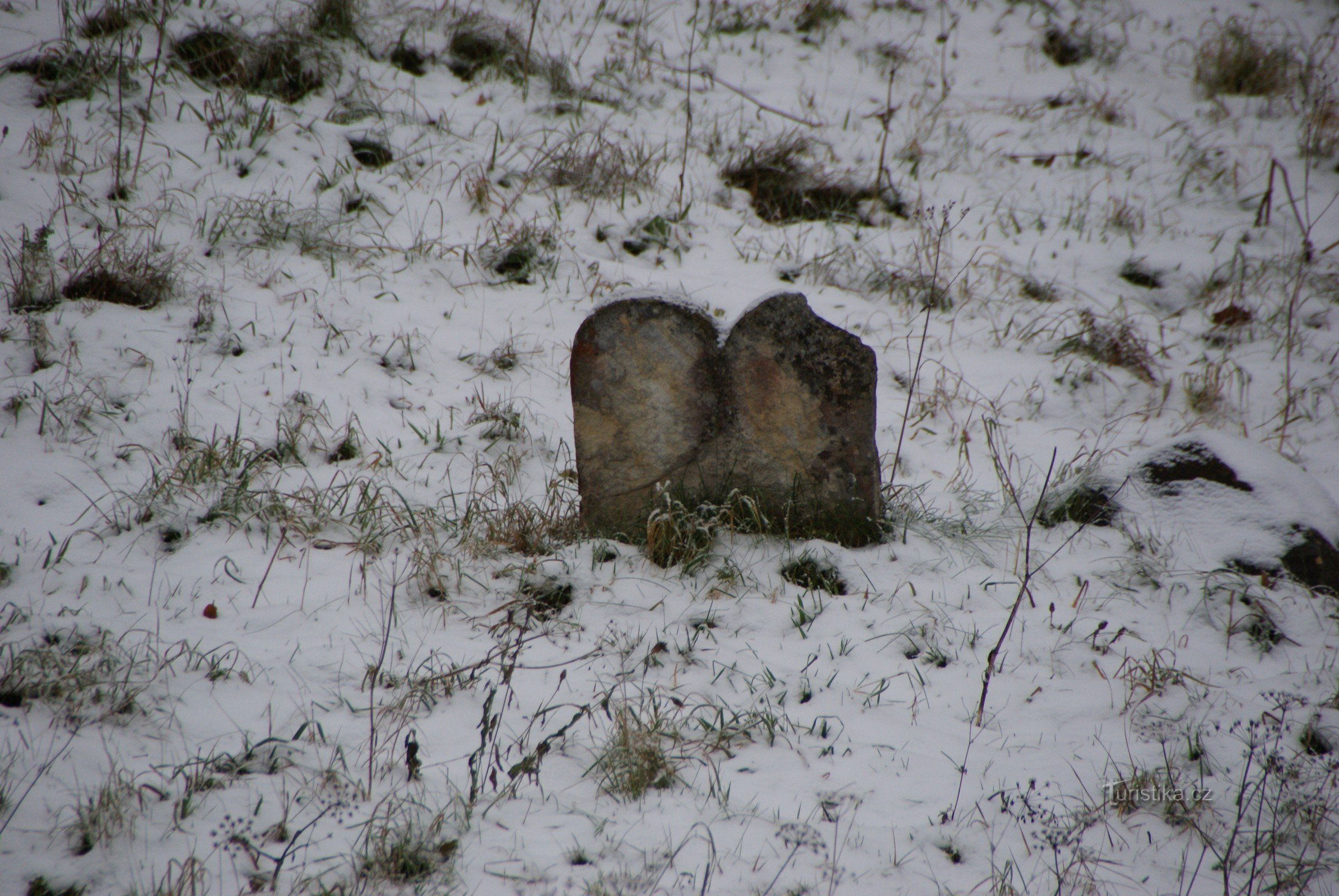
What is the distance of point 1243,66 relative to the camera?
20.5 ft

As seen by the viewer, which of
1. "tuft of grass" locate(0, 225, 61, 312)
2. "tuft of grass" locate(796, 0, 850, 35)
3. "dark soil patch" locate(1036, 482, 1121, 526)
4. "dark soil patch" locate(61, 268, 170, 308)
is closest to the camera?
"dark soil patch" locate(1036, 482, 1121, 526)

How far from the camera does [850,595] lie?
107 inches

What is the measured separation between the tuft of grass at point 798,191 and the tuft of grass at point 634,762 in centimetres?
362

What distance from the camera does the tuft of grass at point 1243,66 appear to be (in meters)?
6.19

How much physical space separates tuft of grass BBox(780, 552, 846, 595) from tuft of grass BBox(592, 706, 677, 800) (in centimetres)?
84

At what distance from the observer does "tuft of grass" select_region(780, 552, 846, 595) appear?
2.75 m

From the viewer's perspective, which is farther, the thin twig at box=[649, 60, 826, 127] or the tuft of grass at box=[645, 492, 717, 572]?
the thin twig at box=[649, 60, 826, 127]

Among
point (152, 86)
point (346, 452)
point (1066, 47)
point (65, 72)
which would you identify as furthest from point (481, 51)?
point (1066, 47)

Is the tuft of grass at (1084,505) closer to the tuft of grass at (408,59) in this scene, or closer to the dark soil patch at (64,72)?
the tuft of grass at (408,59)

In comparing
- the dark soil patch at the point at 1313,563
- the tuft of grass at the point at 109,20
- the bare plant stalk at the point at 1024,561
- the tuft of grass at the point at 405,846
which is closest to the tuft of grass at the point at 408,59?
the tuft of grass at the point at 109,20

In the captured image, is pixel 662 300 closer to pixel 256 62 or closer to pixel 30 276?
pixel 30 276

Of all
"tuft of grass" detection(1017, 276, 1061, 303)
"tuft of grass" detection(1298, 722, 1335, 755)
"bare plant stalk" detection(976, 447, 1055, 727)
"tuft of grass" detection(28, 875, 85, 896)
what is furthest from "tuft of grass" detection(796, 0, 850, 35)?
"tuft of grass" detection(28, 875, 85, 896)

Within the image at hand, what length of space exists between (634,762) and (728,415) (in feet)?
4.01

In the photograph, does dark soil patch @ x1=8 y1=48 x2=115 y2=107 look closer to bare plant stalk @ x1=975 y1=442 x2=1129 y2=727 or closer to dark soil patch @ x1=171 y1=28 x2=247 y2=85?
dark soil patch @ x1=171 y1=28 x2=247 y2=85
